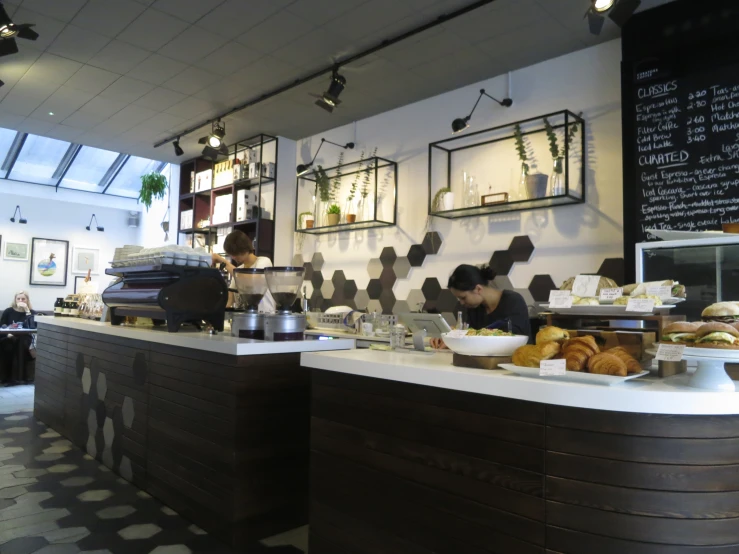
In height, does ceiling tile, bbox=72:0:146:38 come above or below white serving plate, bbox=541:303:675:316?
above

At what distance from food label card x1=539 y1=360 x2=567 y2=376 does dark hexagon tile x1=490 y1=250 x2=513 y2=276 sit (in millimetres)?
2710

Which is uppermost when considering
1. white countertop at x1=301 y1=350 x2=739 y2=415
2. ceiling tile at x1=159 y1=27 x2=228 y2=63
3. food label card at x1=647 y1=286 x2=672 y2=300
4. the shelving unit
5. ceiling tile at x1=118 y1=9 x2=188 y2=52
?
ceiling tile at x1=118 y1=9 x2=188 y2=52

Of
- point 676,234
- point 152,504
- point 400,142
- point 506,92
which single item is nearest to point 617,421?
point 676,234

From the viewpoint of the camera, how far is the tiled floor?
2.34 m

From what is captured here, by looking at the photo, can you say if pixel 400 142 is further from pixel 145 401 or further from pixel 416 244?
pixel 145 401

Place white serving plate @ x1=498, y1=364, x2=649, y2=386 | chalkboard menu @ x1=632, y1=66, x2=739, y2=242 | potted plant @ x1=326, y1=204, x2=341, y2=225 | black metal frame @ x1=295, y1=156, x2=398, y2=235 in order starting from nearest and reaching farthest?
white serving plate @ x1=498, y1=364, x2=649, y2=386, chalkboard menu @ x1=632, y1=66, x2=739, y2=242, black metal frame @ x1=295, y1=156, x2=398, y2=235, potted plant @ x1=326, y1=204, x2=341, y2=225

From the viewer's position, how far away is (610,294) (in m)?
1.71

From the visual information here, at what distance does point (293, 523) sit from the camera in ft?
8.38

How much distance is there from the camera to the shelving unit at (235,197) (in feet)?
19.0

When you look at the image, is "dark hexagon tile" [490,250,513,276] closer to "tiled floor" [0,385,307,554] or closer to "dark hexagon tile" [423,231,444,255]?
"dark hexagon tile" [423,231,444,255]

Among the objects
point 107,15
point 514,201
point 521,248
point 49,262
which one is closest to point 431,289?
point 521,248

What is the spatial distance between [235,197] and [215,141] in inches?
40.9

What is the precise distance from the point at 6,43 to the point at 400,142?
306 centimetres

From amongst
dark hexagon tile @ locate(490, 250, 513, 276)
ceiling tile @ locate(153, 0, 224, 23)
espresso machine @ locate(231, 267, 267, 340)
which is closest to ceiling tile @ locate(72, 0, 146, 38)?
ceiling tile @ locate(153, 0, 224, 23)
